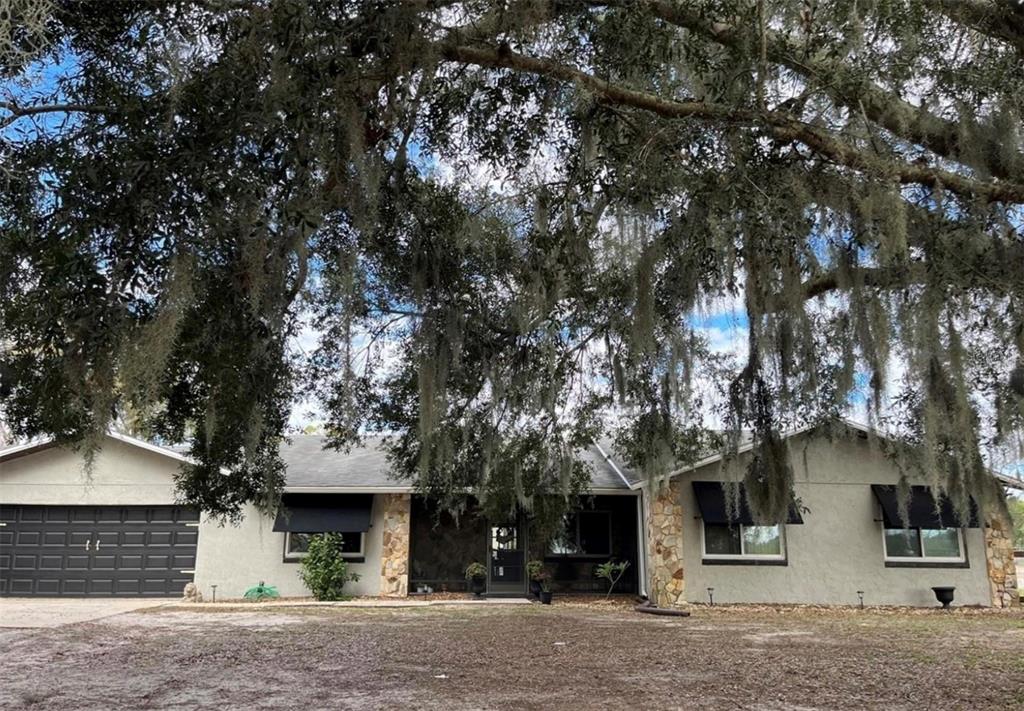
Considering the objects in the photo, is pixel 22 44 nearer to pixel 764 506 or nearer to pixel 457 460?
pixel 457 460

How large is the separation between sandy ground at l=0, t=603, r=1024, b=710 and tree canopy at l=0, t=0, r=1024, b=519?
173 cm

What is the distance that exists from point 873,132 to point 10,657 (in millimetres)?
9149

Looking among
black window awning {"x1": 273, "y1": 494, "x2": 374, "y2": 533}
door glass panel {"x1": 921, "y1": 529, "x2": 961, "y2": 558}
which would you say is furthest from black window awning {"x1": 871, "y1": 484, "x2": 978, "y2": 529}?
black window awning {"x1": 273, "y1": 494, "x2": 374, "y2": 533}

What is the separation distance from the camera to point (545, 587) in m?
14.6

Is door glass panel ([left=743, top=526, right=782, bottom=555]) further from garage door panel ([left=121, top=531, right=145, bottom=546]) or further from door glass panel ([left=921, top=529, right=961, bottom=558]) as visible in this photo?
garage door panel ([left=121, top=531, right=145, bottom=546])

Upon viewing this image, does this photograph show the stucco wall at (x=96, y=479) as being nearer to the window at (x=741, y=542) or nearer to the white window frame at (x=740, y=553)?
the white window frame at (x=740, y=553)

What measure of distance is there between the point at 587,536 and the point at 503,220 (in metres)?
10.4

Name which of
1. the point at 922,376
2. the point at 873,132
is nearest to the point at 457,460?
the point at 922,376

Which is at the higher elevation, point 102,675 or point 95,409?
point 95,409

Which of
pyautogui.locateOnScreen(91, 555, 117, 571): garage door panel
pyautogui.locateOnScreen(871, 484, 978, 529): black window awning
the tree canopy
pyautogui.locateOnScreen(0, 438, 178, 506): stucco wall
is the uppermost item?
the tree canopy

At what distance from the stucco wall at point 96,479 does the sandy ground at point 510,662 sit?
3685 mm

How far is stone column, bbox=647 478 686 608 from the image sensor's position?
45.5ft

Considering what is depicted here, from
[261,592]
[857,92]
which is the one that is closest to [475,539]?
[261,592]

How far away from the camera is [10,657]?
8320mm
